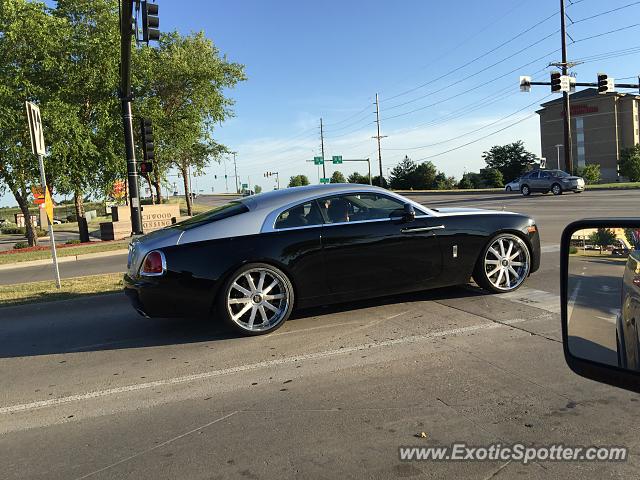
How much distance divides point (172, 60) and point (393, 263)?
27.6 metres

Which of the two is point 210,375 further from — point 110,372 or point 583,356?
point 583,356

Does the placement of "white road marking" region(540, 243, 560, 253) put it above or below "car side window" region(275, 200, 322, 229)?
below

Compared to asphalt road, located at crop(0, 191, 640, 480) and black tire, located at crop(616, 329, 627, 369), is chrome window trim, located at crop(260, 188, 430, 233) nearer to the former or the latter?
asphalt road, located at crop(0, 191, 640, 480)

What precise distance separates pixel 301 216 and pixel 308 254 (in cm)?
45

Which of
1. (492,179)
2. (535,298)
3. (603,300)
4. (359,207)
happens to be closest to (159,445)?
(603,300)

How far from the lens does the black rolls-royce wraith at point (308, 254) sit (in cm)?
521

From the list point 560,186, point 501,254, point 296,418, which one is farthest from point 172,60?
point 296,418

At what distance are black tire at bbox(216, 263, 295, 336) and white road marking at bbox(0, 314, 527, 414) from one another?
30.1 inches

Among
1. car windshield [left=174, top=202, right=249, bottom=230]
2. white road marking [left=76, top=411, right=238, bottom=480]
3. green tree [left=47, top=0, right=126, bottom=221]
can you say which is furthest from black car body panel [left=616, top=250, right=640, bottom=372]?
green tree [left=47, top=0, right=126, bottom=221]

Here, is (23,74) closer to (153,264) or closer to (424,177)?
(153,264)

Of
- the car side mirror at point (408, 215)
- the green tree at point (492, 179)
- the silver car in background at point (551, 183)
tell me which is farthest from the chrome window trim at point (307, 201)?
the green tree at point (492, 179)

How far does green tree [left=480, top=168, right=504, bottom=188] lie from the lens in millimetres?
61281

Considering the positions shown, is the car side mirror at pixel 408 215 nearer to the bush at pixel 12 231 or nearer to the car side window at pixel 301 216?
the car side window at pixel 301 216
